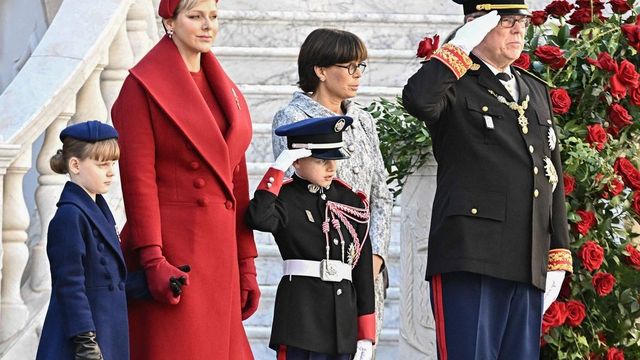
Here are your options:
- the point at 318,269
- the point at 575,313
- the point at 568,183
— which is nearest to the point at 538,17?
the point at 568,183

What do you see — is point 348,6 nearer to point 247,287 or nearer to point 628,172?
point 628,172

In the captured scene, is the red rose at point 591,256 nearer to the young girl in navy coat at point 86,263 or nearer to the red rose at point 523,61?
the red rose at point 523,61

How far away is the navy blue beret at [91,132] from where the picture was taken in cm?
639

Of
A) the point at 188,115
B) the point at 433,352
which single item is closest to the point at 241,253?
the point at 188,115

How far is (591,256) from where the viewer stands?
7.46 m

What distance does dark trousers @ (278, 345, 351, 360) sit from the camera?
6984 millimetres

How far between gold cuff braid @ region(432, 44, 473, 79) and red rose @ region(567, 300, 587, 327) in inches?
44.2

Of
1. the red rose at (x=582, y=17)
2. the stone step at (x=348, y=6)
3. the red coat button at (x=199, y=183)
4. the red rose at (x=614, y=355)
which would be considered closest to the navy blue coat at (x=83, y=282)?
the red coat button at (x=199, y=183)

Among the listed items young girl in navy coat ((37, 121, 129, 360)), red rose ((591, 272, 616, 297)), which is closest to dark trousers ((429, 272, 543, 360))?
red rose ((591, 272, 616, 297))

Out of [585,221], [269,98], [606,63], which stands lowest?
[585,221]

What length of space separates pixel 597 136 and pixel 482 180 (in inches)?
32.4

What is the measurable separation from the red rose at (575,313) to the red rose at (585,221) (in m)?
0.29

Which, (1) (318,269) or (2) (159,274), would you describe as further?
(1) (318,269)

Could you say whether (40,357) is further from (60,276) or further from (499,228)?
(499,228)
